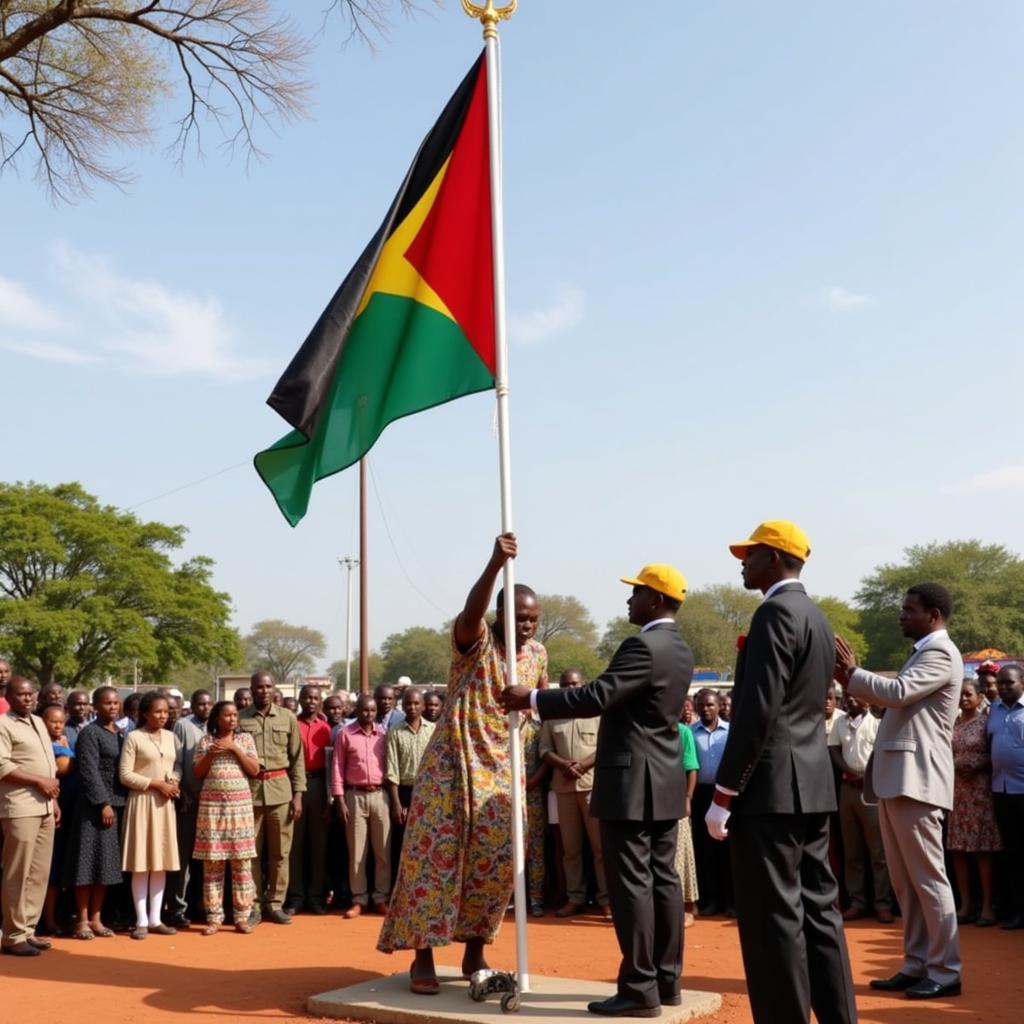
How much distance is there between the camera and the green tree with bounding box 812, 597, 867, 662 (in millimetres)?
62438

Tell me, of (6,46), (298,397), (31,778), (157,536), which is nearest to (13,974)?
(31,778)

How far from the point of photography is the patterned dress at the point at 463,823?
20.8ft

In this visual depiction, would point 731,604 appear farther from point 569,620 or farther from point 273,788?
point 273,788

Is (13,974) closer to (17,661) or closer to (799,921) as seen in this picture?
(799,921)

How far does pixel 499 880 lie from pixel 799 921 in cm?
191

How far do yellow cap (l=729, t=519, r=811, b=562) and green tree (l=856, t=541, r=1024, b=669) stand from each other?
163 ft

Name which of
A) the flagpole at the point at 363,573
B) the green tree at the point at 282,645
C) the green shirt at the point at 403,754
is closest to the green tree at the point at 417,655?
the green tree at the point at 282,645

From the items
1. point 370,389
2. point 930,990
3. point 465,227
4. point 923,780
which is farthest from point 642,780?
point 465,227

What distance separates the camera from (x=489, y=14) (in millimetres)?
6750

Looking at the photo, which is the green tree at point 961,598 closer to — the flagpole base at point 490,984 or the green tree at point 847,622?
the green tree at point 847,622

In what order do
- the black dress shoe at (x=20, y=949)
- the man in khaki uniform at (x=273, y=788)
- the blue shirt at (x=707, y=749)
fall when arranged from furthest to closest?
the blue shirt at (x=707, y=749) → the man in khaki uniform at (x=273, y=788) → the black dress shoe at (x=20, y=949)

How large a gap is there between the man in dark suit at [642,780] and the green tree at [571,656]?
244ft

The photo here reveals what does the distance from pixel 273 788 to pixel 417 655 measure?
93235 mm

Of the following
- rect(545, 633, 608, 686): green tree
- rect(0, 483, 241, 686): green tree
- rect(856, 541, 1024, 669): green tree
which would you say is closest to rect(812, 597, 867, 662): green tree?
rect(856, 541, 1024, 669): green tree
